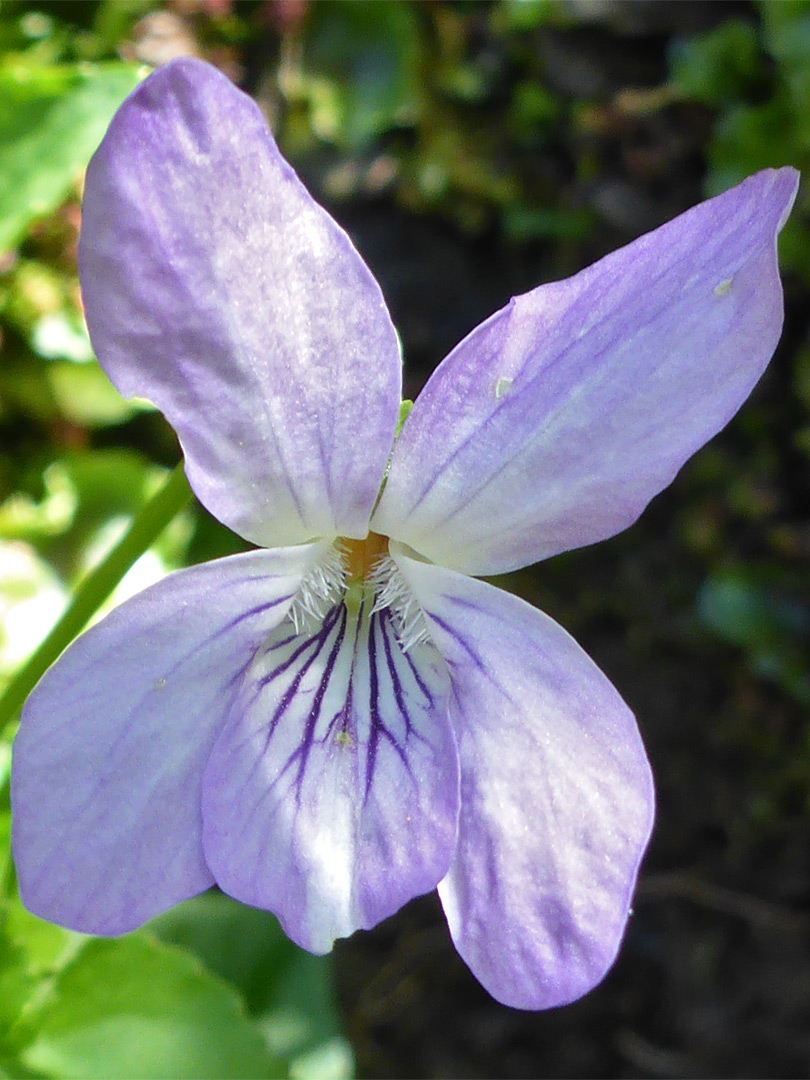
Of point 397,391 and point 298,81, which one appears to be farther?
point 298,81

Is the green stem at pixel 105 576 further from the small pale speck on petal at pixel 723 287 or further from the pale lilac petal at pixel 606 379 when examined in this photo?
the small pale speck on petal at pixel 723 287

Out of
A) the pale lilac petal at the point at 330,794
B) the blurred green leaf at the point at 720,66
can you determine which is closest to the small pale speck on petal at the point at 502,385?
the pale lilac petal at the point at 330,794

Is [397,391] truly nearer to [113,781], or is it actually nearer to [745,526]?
[113,781]

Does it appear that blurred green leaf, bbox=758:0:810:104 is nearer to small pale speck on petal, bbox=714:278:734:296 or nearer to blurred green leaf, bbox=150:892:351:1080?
small pale speck on petal, bbox=714:278:734:296

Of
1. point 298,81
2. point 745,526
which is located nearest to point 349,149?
point 298,81

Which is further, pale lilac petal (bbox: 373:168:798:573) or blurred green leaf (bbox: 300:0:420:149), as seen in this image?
blurred green leaf (bbox: 300:0:420:149)

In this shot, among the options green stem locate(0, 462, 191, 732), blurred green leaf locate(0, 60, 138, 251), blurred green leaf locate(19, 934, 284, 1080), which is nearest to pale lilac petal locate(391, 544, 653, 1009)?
green stem locate(0, 462, 191, 732)

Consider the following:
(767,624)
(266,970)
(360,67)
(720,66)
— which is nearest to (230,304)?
(266,970)
